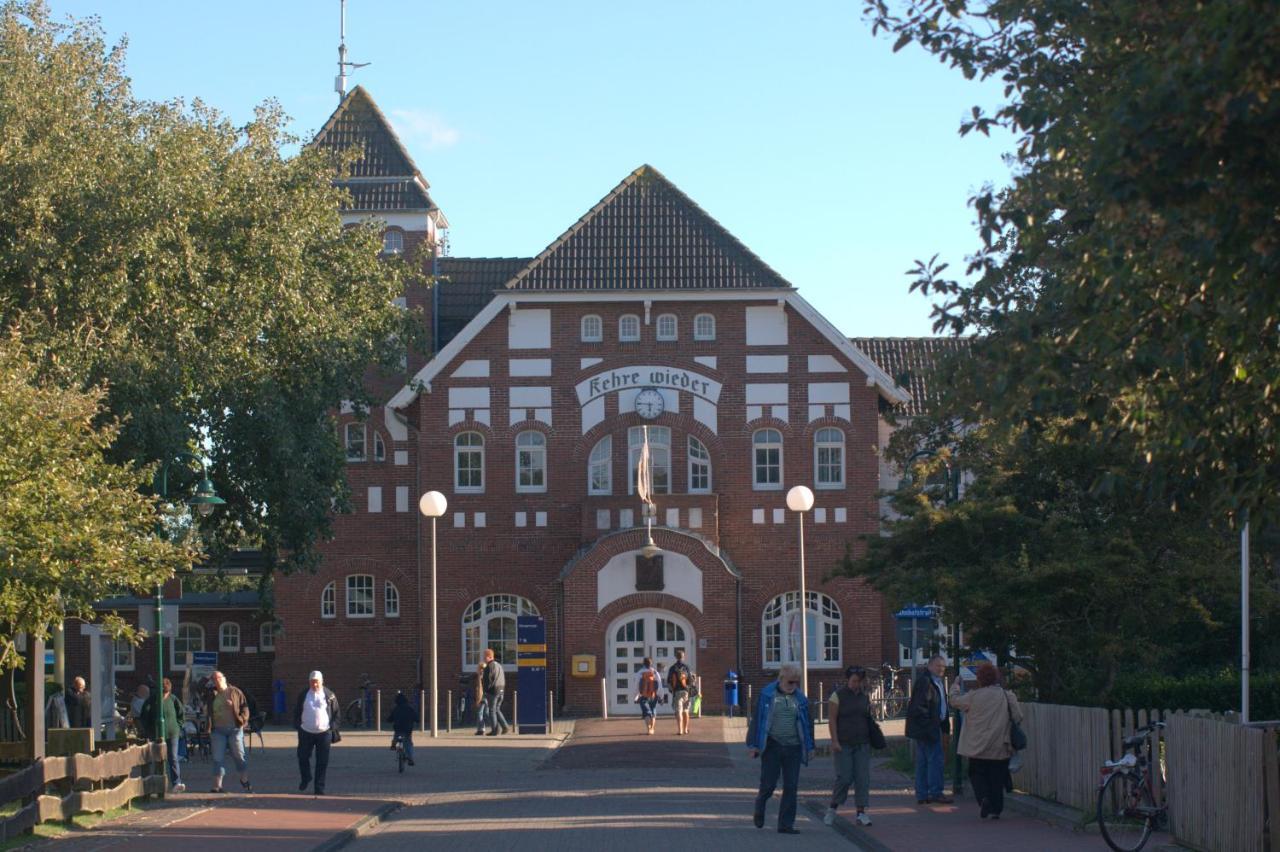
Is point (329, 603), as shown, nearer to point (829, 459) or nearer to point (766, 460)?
point (766, 460)

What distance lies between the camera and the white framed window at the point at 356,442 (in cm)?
4594

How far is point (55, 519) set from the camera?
58.9ft

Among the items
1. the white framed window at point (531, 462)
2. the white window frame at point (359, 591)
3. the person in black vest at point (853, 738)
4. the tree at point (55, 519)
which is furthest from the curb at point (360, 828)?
the white window frame at point (359, 591)

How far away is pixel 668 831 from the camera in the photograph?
18.2 metres

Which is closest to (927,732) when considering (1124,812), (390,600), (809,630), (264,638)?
(1124,812)

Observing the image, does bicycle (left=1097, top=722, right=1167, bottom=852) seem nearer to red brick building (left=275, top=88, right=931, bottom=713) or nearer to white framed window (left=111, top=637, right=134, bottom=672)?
red brick building (left=275, top=88, right=931, bottom=713)

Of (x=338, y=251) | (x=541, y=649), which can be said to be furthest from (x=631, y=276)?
(x=338, y=251)

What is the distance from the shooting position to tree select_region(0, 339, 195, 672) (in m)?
17.2

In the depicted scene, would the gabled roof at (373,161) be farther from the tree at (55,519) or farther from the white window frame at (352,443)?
the tree at (55,519)

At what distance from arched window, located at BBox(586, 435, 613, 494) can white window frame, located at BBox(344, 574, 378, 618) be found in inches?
263

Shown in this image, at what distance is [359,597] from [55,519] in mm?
28332

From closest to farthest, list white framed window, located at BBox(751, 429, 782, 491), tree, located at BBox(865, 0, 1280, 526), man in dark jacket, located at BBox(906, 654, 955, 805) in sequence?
tree, located at BBox(865, 0, 1280, 526) → man in dark jacket, located at BBox(906, 654, 955, 805) → white framed window, located at BBox(751, 429, 782, 491)

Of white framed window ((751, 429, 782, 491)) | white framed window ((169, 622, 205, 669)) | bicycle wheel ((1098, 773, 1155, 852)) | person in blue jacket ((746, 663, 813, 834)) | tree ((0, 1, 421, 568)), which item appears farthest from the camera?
white framed window ((169, 622, 205, 669))

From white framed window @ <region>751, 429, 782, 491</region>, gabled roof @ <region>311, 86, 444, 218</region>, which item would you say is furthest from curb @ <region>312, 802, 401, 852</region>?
gabled roof @ <region>311, 86, 444, 218</region>
